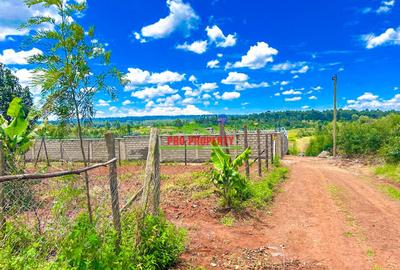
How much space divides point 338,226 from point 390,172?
966 cm

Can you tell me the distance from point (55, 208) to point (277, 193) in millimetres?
8616

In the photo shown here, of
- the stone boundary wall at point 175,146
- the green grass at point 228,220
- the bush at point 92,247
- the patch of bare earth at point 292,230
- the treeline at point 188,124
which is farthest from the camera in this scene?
the stone boundary wall at point 175,146

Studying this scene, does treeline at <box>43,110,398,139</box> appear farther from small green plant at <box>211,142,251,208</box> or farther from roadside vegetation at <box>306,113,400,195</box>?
roadside vegetation at <box>306,113,400,195</box>

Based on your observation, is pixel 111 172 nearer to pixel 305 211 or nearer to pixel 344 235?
pixel 344 235

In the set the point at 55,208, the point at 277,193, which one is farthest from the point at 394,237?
the point at 55,208

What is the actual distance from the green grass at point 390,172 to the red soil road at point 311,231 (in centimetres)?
417

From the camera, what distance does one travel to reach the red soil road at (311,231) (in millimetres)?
5695

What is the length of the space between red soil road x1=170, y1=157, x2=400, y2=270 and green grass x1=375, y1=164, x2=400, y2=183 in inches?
164

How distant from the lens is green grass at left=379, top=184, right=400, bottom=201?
1088 cm

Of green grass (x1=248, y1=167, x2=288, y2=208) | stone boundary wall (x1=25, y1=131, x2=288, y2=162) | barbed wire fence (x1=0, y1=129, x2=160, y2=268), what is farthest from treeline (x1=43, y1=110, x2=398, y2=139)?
green grass (x1=248, y1=167, x2=288, y2=208)

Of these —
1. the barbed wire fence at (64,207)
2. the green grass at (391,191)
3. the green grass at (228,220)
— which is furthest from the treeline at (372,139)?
the barbed wire fence at (64,207)

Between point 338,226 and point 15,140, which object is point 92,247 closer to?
point 15,140

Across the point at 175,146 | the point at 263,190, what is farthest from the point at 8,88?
the point at 263,190

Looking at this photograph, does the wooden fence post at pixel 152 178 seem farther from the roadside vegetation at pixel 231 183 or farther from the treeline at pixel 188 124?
the roadside vegetation at pixel 231 183
